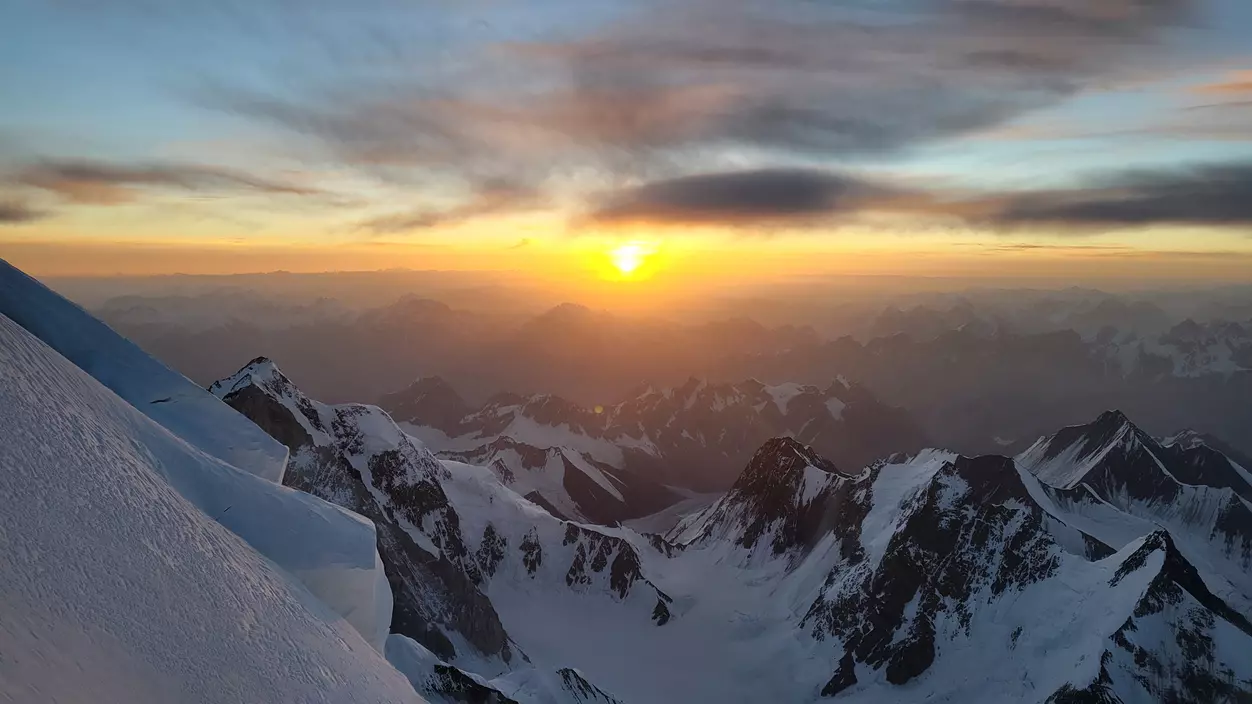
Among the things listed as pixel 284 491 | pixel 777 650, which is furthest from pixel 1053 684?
pixel 284 491

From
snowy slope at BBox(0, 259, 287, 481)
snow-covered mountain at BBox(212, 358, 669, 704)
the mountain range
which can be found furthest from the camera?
snow-covered mountain at BBox(212, 358, 669, 704)

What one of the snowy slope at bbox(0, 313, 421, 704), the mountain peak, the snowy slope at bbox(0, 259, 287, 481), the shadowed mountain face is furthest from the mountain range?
the mountain peak

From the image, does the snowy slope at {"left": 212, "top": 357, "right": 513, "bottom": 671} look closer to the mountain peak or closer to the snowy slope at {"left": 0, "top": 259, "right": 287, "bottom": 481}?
the mountain peak

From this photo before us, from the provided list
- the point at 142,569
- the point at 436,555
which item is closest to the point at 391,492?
the point at 436,555

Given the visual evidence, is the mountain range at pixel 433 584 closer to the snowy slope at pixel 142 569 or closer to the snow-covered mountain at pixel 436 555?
the snowy slope at pixel 142 569

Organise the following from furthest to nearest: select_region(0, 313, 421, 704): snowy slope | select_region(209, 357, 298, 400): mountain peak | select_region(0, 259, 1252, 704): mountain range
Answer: select_region(209, 357, 298, 400): mountain peak
select_region(0, 259, 1252, 704): mountain range
select_region(0, 313, 421, 704): snowy slope
